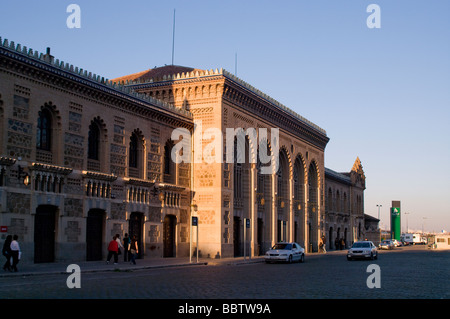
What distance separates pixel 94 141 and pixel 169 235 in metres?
9.00

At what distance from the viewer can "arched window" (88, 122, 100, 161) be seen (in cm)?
3131

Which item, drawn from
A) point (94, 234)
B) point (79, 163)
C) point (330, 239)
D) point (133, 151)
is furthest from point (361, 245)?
point (330, 239)

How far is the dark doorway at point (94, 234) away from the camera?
30.5m

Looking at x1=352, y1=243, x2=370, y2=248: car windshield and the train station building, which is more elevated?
the train station building

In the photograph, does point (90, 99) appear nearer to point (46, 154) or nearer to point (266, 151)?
point (46, 154)

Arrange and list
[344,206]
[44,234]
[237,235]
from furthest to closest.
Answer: [344,206], [237,235], [44,234]

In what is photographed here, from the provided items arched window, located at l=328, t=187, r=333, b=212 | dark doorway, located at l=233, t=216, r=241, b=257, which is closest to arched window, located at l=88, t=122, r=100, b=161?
dark doorway, located at l=233, t=216, r=241, b=257

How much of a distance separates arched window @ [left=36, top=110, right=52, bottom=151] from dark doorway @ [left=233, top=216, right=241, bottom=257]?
17346 millimetres

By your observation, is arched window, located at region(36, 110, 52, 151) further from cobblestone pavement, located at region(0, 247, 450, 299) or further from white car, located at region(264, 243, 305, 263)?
white car, located at region(264, 243, 305, 263)

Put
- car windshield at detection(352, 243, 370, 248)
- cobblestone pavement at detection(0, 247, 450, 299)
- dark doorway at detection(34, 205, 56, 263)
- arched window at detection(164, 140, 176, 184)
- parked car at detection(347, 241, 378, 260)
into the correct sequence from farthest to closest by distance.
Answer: car windshield at detection(352, 243, 370, 248) < parked car at detection(347, 241, 378, 260) < arched window at detection(164, 140, 176, 184) < dark doorway at detection(34, 205, 56, 263) < cobblestone pavement at detection(0, 247, 450, 299)

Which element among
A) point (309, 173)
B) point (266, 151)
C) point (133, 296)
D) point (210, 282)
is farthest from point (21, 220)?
point (309, 173)

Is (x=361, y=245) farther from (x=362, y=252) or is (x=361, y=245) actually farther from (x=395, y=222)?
(x=395, y=222)

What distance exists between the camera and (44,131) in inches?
1115

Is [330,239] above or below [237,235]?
below
